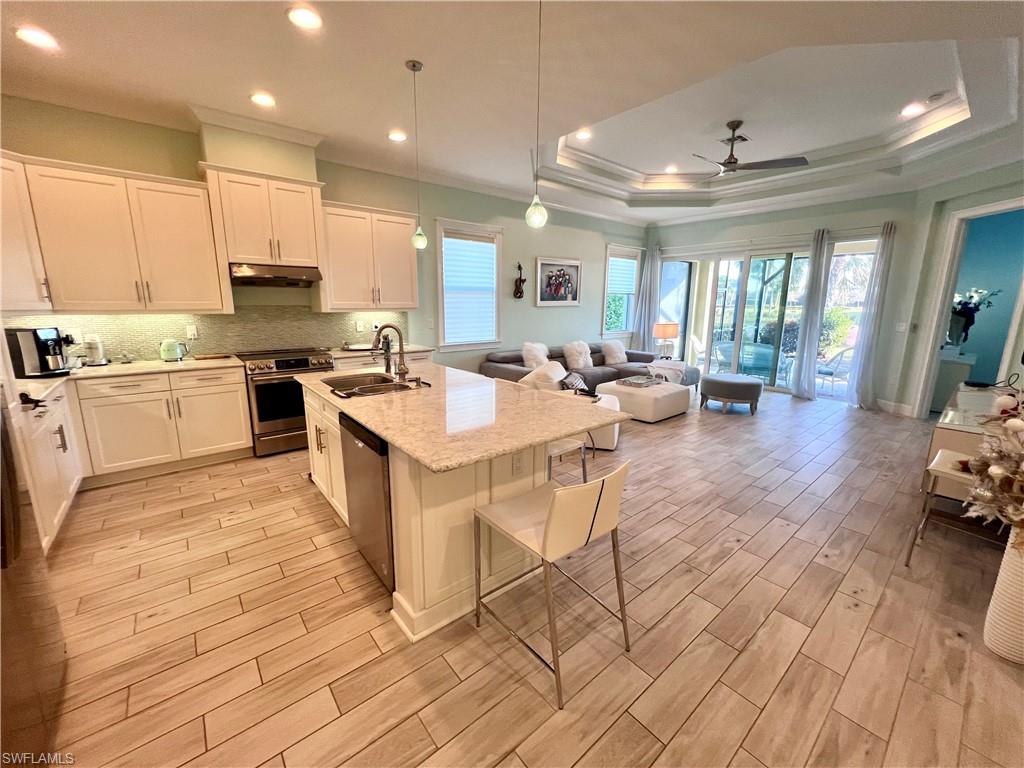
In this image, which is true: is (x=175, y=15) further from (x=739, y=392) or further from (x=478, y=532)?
(x=739, y=392)

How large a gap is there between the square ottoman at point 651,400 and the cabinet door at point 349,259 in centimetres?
Answer: 310

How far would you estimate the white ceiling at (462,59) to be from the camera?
2.10 metres

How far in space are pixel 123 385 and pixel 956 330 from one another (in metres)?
9.34

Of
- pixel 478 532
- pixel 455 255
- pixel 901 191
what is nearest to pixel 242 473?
pixel 478 532

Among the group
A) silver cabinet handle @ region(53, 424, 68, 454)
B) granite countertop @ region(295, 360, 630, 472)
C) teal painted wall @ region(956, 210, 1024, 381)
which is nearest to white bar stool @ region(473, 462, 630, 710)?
granite countertop @ region(295, 360, 630, 472)

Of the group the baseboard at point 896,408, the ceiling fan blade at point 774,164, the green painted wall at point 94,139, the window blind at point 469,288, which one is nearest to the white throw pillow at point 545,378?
the window blind at point 469,288

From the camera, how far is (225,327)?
12.9 ft

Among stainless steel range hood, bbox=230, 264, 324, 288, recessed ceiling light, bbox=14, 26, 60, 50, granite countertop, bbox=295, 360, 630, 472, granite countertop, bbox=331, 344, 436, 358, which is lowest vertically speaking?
granite countertop, bbox=295, 360, 630, 472

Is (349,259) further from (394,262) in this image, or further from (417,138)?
(417,138)

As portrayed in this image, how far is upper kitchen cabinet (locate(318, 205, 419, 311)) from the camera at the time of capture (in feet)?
13.6

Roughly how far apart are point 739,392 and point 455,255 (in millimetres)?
4252

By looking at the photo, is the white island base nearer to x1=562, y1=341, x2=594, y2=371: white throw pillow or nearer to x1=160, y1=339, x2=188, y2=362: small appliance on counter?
x1=160, y1=339, x2=188, y2=362: small appliance on counter

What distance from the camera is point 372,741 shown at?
138 centimetres

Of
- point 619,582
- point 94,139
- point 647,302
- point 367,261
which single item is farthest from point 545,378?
point 647,302
